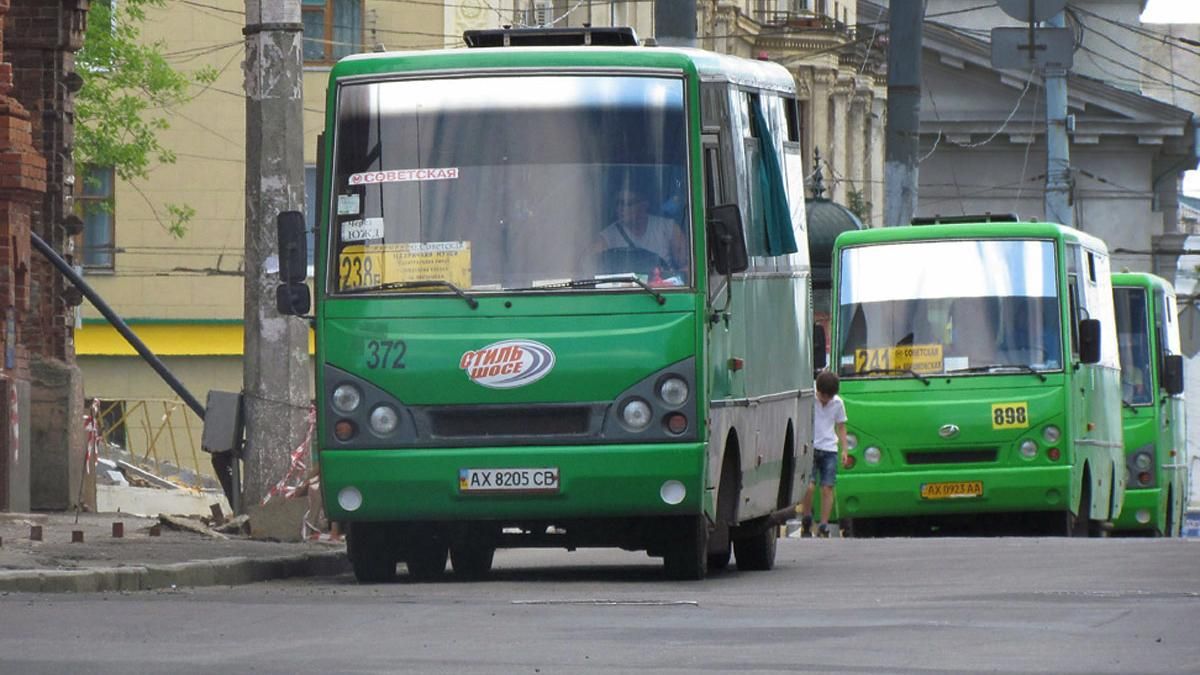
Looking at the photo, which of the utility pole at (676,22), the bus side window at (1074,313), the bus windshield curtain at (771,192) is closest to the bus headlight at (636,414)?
the bus windshield curtain at (771,192)

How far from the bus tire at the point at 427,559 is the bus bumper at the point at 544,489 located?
108 cm

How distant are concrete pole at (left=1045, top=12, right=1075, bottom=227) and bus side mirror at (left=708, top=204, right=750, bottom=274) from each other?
78.8 ft

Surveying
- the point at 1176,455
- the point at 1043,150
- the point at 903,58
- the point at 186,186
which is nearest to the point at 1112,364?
the point at 903,58

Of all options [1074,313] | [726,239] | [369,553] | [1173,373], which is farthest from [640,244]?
[1173,373]

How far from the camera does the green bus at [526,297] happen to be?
15.9 meters

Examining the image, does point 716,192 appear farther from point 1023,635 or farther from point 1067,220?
point 1067,220

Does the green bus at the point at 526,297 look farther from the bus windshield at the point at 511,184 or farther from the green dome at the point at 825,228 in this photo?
the green dome at the point at 825,228

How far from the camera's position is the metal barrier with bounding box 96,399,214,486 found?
4338cm

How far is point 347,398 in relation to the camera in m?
16.1

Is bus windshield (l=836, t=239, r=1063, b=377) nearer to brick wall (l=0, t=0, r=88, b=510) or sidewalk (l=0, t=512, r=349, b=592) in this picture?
brick wall (l=0, t=0, r=88, b=510)

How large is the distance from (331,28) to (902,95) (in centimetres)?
1998

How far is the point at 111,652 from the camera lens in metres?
10.6

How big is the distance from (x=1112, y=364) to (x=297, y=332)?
37.1ft

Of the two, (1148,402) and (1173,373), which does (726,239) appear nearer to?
(1173,373)
